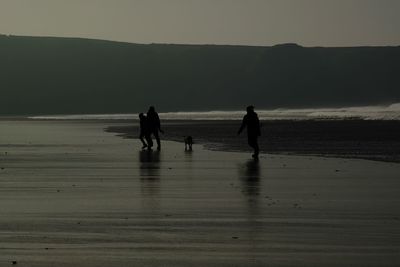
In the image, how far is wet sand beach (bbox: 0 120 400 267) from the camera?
424 inches

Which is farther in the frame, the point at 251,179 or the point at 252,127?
the point at 252,127

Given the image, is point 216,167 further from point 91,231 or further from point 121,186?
point 91,231

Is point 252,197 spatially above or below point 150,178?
below

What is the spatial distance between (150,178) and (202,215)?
702 centimetres

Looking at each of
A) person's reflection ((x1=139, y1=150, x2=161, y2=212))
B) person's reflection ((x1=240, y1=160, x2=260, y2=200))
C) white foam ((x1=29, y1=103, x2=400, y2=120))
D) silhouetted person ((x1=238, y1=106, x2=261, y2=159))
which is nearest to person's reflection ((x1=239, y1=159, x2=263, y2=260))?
person's reflection ((x1=240, y1=160, x2=260, y2=200))

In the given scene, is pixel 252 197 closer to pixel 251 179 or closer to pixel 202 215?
pixel 202 215

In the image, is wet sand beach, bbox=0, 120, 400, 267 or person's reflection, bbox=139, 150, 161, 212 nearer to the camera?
wet sand beach, bbox=0, 120, 400, 267

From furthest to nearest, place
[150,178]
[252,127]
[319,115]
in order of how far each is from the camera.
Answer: [319,115] < [252,127] < [150,178]

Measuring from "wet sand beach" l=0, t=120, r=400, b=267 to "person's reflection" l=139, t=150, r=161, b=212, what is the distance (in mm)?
26

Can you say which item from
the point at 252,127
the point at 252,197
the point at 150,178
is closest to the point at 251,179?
the point at 150,178

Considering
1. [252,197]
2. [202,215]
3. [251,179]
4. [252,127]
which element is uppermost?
[252,127]

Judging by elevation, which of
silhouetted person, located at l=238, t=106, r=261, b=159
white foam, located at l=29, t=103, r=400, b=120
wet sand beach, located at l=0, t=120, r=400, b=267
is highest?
white foam, located at l=29, t=103, r=400, b=120

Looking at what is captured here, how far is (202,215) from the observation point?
14141 millimetres

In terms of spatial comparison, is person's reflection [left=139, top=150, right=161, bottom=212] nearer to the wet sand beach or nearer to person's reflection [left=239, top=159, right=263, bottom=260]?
the wet sand beach
